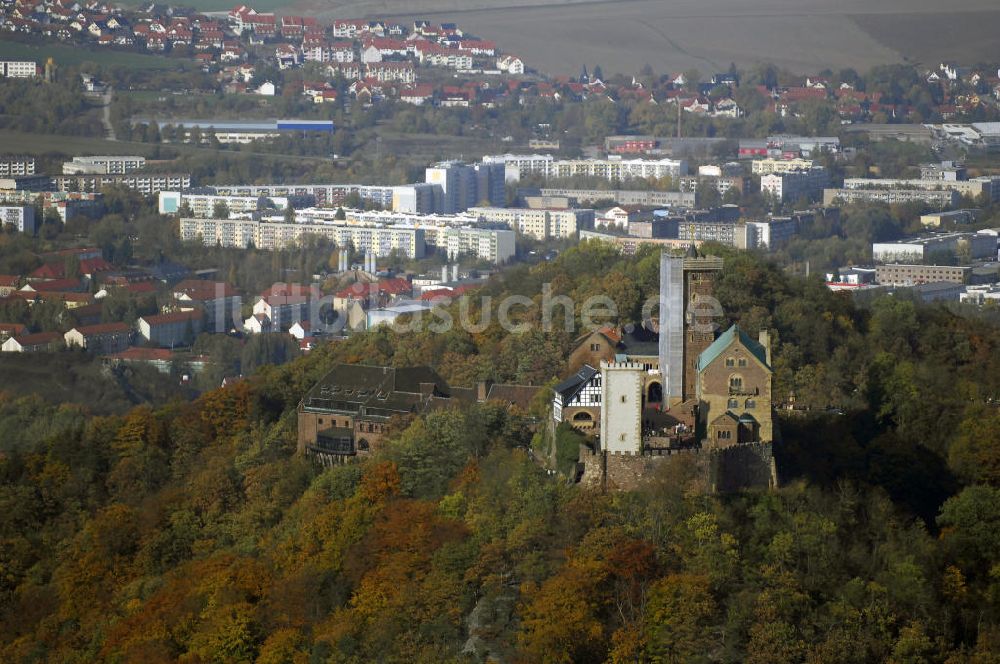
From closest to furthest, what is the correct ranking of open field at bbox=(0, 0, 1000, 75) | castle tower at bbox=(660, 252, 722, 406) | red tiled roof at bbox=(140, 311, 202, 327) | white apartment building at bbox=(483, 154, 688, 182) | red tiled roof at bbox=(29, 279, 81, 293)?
castle tower at bbox=(660, 252, 722, 406) → red tiled roof at bbox=(140, 311, 202, 327) → red tiled roof at bbox=(29, 279, 81, 293) → white apartment building at bbox=(483, 154, 688, 182) → open field at bbox=(0, 0, 1000, 75)

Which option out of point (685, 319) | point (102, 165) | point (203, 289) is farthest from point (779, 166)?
point (685, 319)

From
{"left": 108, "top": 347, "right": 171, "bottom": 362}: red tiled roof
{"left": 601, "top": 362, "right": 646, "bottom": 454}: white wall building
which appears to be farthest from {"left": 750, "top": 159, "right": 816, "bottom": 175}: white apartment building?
{"left": 601, "top": 362, "right": 646, "bottom": 454}: white wall building

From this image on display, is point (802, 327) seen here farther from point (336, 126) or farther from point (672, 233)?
point (336, 126)

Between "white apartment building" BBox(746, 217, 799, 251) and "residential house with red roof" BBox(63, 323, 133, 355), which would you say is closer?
"residential house with red roof" BBox(63, 323, 133, 355)

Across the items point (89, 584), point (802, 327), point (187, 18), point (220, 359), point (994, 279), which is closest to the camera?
point (89, 584)

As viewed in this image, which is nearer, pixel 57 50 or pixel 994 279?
pixel 994 279

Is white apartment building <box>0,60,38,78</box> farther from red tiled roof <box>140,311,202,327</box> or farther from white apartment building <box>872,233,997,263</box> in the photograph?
white apartment building <box>872,233,997,263</box>

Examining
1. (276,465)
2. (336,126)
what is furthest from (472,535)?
(336,126)
